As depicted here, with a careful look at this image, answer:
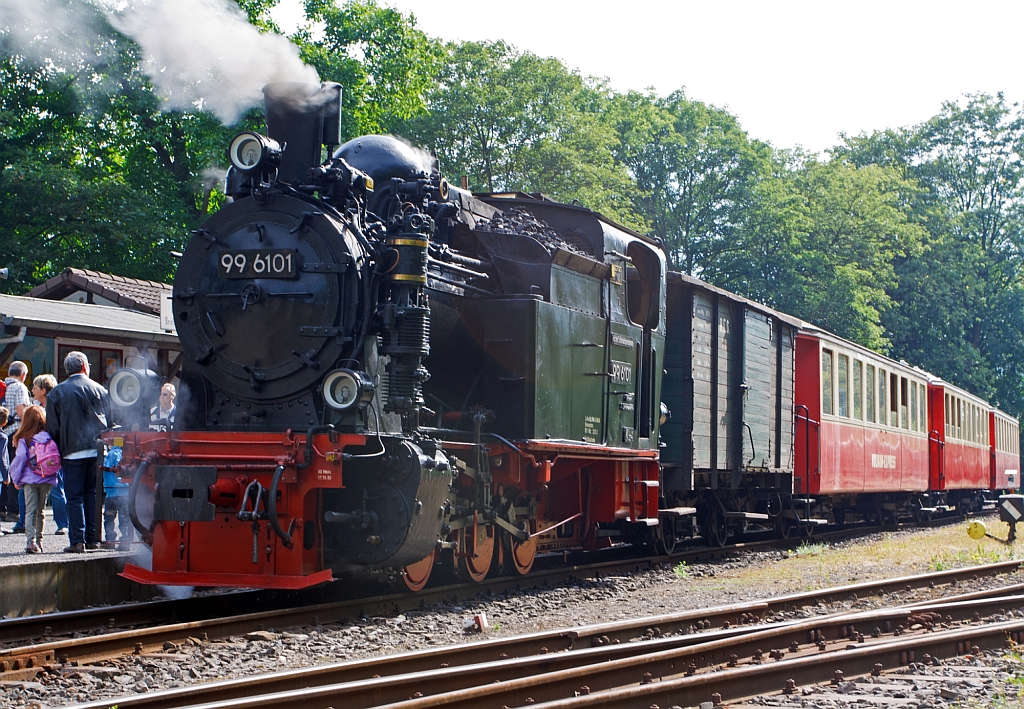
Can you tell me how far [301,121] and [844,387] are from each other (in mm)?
11319

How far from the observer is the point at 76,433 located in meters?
9.48

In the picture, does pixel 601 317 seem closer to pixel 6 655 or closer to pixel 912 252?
pixel 6 655

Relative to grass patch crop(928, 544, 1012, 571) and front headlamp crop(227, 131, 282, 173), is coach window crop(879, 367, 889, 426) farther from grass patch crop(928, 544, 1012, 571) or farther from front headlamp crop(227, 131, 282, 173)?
front headlamp crop(227, 131, 282, 173)

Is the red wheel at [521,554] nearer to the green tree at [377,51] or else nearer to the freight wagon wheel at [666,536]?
the freight wagon wheel at [666,536]

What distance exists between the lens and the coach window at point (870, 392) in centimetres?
1802

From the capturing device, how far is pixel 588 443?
383 inches

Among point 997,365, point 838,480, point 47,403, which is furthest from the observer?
point 997,365

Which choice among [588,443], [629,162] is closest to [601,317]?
[588,443]

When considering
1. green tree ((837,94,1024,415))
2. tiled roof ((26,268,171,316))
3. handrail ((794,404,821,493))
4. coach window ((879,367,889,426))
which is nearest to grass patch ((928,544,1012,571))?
handrail ((794,404,821,493))

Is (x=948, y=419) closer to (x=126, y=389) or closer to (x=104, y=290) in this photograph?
(x=104, y=290)

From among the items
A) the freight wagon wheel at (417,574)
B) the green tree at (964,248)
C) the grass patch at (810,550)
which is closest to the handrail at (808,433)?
the grass patch at (810,550)

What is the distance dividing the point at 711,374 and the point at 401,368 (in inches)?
243

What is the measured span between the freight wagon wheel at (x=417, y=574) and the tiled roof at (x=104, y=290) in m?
9.54

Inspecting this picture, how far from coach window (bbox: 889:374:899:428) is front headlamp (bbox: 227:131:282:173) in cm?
1400
